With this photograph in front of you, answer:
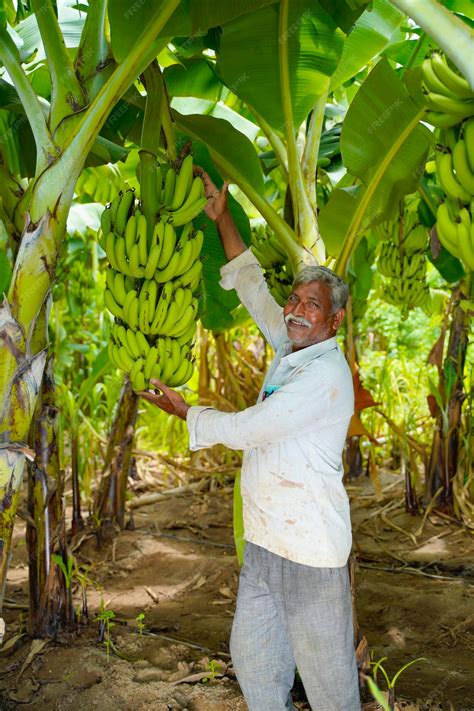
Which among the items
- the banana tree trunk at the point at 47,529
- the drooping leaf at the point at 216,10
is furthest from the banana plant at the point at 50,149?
the banana tree trunk at the point at 47,529

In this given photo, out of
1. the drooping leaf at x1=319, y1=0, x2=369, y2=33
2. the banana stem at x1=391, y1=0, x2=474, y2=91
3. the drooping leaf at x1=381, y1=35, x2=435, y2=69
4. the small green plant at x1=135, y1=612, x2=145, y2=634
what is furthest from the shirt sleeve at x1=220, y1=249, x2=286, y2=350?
the drooping leaf at x1=381, y1=35, x2=435, y2=69

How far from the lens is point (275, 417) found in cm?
190

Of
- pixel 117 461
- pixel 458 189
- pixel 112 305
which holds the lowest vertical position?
pixel 117 461

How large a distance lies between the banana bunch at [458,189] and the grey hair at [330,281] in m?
0.52

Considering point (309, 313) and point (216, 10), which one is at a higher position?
point (216, 10)

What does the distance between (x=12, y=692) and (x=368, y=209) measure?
84.3 inches

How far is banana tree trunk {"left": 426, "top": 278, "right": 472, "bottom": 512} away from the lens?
4.48m

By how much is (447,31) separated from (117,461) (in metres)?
3.17

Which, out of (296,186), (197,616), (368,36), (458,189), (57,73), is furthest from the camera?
(197,616)

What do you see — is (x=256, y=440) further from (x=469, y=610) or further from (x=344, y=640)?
(x=469, y=610)

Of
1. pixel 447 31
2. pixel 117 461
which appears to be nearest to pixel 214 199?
pixel 447 31

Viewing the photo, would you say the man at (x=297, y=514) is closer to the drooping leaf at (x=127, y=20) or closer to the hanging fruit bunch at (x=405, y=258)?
the drooping leaf at (x=127, y=20)

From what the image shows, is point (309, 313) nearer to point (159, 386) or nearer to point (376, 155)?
point (159, 386)

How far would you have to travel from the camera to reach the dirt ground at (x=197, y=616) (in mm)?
2562
